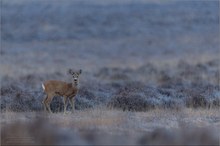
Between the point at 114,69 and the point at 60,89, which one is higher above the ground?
the point at 114,69

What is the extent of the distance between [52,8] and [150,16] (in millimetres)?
9177

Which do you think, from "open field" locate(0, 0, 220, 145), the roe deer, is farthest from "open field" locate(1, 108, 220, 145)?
the roe deer

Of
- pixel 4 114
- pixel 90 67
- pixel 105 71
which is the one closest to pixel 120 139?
pixel 4 114

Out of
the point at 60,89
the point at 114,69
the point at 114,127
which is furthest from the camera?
the point at 114,69

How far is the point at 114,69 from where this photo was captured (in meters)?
38.4

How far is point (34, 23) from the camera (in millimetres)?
60781

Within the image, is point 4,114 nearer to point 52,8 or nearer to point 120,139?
point 120,139

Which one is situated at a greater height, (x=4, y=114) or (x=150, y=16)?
(x=150, y=16)

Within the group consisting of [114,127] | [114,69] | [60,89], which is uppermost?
[114,69]

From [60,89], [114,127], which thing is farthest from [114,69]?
[114,127]

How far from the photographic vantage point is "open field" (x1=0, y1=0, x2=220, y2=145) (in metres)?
12.7

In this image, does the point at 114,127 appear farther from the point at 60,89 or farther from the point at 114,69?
the point at 114,69

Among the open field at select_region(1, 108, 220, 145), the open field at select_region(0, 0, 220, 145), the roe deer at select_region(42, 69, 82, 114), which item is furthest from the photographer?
the roe deer at select_region(42, 69, 82, 114)

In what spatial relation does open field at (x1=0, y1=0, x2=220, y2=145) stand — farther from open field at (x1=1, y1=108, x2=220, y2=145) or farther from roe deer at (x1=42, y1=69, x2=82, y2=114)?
roe deer at (x1=42, y1=69, x2=82, y2=114)
